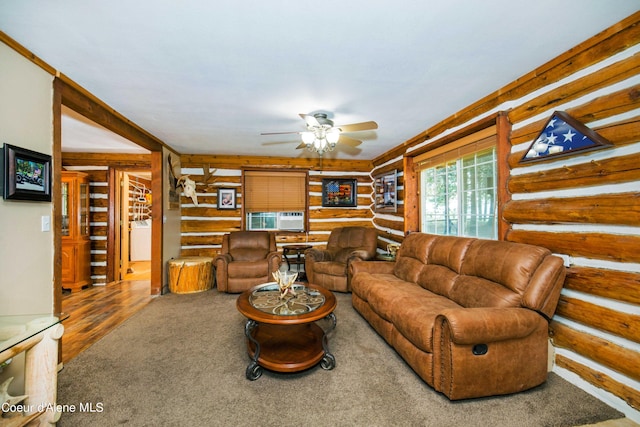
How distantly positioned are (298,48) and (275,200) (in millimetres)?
3875

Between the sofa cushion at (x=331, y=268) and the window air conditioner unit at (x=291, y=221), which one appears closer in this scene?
the sofa cushion at (x=331, y=268)

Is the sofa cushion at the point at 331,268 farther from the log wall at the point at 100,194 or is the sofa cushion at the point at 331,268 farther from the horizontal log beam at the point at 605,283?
the log wall at the point at 100,194

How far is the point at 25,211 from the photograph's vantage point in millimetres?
2031

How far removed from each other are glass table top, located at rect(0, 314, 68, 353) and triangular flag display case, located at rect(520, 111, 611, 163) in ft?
11.9

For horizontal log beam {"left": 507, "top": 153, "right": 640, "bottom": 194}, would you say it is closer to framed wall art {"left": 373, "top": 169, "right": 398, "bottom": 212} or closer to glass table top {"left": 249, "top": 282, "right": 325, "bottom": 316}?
glass table top {"left": 249, "top": 282, "right": 325, "bottom": 316}

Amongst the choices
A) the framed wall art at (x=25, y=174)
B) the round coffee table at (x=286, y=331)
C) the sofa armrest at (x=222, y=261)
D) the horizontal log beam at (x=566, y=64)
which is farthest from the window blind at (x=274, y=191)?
the framed wall art at (x=25, y=174)

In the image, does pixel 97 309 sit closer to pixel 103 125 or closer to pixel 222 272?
pixel 222 272

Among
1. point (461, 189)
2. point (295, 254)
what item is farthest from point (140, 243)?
point (461, 189)

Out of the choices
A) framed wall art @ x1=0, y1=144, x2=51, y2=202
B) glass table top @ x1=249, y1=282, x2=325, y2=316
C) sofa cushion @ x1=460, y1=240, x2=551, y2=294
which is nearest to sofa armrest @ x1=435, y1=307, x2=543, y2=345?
sofa cushion @ x1=460, y1=240, x2=551, y2=294

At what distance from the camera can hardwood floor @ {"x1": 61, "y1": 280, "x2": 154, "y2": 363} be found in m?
2.82

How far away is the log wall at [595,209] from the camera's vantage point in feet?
5.61

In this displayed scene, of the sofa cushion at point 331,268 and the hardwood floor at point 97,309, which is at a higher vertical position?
the sofa cushion at point 331,268

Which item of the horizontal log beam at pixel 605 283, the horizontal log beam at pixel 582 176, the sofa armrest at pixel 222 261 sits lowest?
the sofa armrest at pixel 222 261

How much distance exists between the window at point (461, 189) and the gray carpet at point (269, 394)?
1.67 m
